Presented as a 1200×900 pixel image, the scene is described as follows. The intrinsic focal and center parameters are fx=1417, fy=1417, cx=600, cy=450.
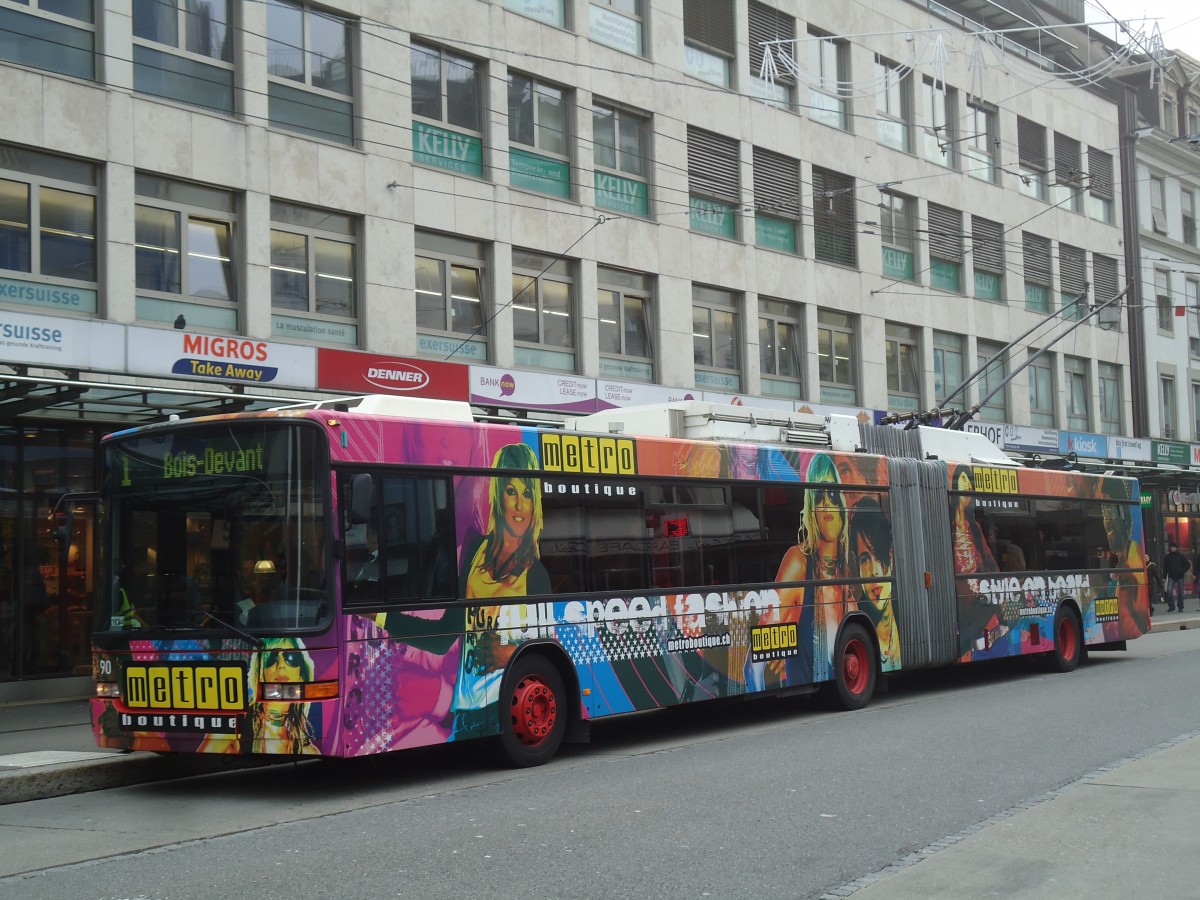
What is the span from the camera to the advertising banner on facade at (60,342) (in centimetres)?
1556

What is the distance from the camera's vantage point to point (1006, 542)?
18875 millimetres

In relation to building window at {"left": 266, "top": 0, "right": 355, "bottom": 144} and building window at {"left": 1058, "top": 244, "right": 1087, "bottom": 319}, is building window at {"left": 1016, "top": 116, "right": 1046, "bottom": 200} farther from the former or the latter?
building window at {"left": 266, "top": 0, "right": 355, "bottom": 144}

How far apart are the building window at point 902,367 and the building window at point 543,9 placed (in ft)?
37.3

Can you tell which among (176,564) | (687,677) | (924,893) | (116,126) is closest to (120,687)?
(176,564)

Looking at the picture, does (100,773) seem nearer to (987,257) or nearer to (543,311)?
(543,311)

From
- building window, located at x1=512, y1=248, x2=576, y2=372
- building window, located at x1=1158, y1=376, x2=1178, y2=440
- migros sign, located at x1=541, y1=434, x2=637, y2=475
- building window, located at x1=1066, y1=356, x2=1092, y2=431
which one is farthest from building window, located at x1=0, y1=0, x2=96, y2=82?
building window, located at x1=1158, y1=376, x2=1178, y2=440

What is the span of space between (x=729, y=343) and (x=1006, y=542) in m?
9.31

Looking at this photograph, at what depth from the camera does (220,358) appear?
17.8 metres

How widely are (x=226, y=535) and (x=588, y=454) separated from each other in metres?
3.55

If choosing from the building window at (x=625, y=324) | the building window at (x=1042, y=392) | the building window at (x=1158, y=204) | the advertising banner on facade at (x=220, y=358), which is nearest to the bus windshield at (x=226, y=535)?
the advertising banner on facade at (x=220, y=358)

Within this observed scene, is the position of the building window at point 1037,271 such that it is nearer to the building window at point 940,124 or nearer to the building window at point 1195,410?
the building window at point 940,124

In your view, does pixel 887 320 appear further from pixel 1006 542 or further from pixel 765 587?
pixel 765 587

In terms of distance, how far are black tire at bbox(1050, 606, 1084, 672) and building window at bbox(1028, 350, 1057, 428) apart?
16340mm

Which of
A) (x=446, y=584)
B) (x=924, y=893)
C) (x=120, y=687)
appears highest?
(x=446, y=584)
